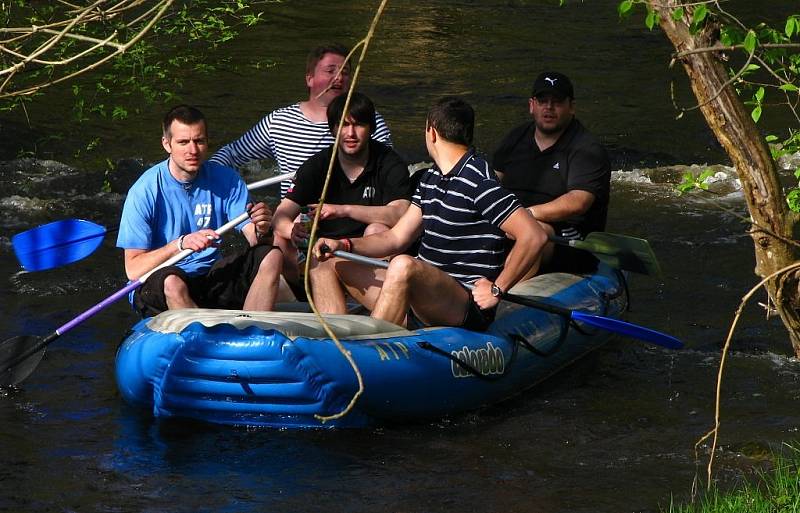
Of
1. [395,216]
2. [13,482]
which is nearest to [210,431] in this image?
[13,482]

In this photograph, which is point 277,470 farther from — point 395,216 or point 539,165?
point 539,165

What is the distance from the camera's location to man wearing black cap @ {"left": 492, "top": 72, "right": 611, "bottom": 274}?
255 inches

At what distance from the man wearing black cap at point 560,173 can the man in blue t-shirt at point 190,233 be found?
59.9 inches

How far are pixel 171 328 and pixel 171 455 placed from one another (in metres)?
0.54

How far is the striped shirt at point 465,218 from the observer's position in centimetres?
538

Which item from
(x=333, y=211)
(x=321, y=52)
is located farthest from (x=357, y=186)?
(x=321, y=52)

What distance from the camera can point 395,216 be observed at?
5.93 metres

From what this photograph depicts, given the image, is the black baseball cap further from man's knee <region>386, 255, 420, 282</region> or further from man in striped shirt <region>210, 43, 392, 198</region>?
man's knee <region>386, 255, 420, 282</region>

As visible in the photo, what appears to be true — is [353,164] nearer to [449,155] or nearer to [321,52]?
[449,155]

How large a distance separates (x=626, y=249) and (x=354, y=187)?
4.50 ft

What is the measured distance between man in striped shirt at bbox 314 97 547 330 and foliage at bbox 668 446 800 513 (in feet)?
4.16

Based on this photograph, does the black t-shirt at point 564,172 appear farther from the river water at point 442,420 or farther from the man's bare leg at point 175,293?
the man's bare leg at point 175,293

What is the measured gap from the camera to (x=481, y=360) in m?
5.57

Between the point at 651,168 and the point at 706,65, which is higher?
the point at 706,65
